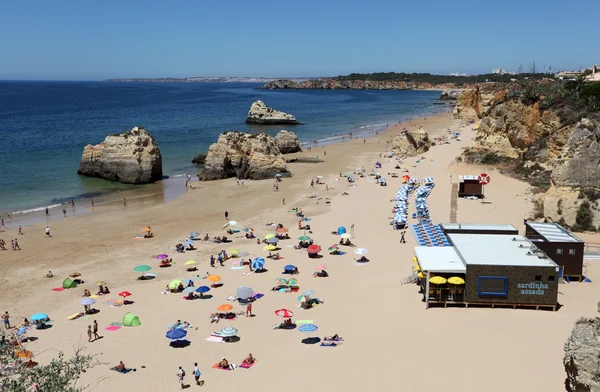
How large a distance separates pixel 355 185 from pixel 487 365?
90.4ft

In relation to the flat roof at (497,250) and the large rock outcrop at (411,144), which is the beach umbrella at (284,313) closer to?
the flat roof at (497,250)

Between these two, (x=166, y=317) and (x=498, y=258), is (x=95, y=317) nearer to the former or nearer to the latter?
(x=166, y=317)

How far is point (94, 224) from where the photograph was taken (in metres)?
32.8

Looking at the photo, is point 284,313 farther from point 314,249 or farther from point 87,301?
point 87,301

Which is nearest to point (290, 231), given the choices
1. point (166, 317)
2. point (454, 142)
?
point (166, 317)

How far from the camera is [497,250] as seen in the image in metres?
21.2

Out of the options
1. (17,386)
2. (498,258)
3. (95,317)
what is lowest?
(95,317)

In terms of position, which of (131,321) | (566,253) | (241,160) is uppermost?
(241,160)

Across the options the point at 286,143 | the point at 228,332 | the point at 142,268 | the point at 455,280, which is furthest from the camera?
the point at 286,143

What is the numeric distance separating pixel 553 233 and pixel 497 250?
415cm

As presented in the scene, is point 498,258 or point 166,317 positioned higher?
point 498,258

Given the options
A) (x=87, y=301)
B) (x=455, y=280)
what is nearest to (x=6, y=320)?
(x=87, y=301)

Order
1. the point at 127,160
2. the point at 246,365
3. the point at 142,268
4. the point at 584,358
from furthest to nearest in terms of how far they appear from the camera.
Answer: the point at 127,160 < the point at 142,268 < the point at 246,365 < the point at 584,358

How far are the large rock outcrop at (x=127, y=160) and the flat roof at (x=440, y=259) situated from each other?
97.5 ft
